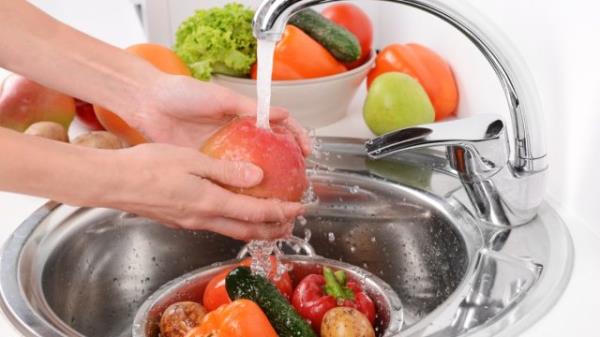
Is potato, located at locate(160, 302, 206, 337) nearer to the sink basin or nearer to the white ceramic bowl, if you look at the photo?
the sink basin

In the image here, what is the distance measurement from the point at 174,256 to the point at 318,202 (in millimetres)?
249

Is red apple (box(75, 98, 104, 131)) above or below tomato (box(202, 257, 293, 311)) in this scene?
above

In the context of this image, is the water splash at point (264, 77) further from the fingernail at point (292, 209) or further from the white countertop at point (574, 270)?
the white countertop at point (574, 270)

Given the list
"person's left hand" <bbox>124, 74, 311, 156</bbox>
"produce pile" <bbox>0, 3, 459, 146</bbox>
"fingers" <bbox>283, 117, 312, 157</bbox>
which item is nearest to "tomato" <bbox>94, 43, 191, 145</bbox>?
"produce pile" <bbox>0, 3, 459, 146</bbox>

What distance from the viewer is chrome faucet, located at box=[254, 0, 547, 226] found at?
1059 millimetres

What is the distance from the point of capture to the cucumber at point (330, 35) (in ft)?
5.13

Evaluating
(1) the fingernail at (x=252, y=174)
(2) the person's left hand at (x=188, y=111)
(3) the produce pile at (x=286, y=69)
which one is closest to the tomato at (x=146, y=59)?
(3) the produce pile at (x=286, y=69)

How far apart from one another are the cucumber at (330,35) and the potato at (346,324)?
59 centimetres

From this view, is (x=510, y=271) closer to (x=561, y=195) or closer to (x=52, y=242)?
(x=561, y=195)

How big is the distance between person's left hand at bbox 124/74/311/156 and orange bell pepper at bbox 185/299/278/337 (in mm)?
264

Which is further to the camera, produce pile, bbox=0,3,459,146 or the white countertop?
produce pile, bbox=0,3,459,146

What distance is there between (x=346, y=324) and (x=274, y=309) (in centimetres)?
9

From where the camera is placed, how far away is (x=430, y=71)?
1526 millimetres

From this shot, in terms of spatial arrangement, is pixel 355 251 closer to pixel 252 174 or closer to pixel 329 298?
pixel 329 298
